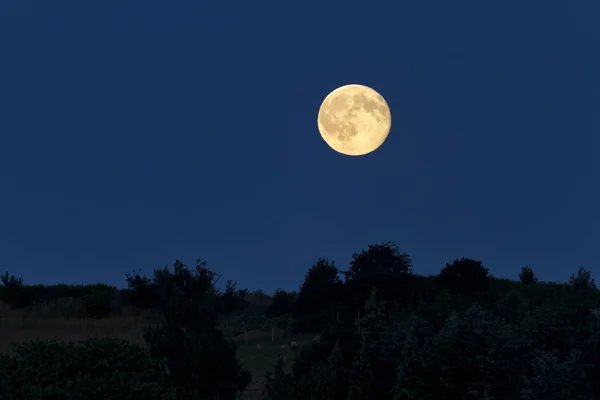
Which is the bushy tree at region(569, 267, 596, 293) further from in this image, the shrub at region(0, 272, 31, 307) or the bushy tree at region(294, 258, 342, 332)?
the shrub at region(0, 272, 31, 307)

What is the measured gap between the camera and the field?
47.1m

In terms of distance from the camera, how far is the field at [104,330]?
47.1m

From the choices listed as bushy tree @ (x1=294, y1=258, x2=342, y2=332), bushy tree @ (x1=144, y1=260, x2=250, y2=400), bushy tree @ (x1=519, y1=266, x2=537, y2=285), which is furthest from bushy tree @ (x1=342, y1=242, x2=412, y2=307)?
bushy tree @ (x1=144, y1=260, x2=250, y2=400)

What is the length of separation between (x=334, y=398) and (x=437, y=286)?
2971cm

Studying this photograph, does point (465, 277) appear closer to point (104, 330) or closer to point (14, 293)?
point (104, 330)

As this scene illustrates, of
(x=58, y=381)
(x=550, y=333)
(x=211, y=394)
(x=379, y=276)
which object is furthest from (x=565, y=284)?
(x=58, y=381)

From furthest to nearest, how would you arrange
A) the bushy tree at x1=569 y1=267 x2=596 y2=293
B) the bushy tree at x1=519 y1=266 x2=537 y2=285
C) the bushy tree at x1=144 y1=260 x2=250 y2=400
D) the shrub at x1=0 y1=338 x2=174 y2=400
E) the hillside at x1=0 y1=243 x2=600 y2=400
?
the bushy tree at x1=519 y1=266 x2=537 y2=285 → the bushy tree at x1=569 y1=267 x2=596 y2=293 → the bushy tree at x1=144 y1=260 x2=250 y2=400 → the hillside at x1=0 y1=243 x2=600 y2=400 → the shrub at x1=0 y1=338 x2=174 y2=400

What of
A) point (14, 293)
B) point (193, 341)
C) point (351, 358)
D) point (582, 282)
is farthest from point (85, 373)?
point (14, 293)

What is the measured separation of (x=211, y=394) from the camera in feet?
91.4

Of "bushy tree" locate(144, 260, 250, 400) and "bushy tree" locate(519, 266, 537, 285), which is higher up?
"bushy tree" locate(519, 266, 537, 285)

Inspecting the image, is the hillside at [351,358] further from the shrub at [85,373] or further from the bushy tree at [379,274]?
the bushy tree at [379,274]

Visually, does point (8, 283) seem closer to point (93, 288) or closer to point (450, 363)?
point (93, 288)

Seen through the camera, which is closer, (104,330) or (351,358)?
(351,358)

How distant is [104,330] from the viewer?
5447 cm
